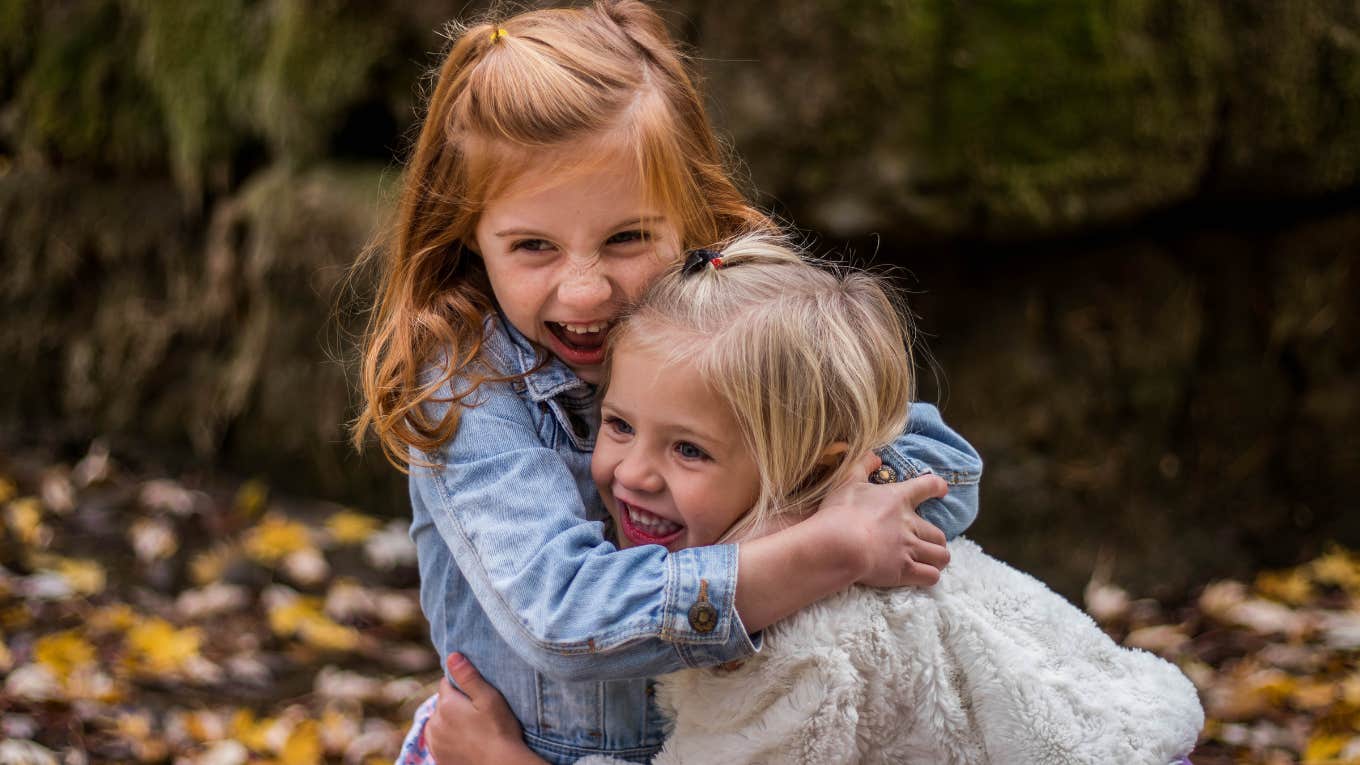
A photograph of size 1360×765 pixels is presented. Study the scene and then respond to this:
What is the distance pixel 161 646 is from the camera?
3709 millimetres

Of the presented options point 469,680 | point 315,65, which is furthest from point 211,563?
point 469,680

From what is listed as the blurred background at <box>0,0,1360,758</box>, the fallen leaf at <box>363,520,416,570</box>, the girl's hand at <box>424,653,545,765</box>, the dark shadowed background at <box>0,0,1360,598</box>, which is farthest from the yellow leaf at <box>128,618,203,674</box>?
the girl's hand at <box>424,653,545,765</box>

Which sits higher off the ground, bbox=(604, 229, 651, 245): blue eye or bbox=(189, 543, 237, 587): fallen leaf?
bbox=(604, 229, 651, 245): blue eye

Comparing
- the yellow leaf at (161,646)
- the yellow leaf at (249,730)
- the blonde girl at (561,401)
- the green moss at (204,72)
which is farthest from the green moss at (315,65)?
the blonde girl at (561,401)

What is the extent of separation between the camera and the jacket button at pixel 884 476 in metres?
1.88

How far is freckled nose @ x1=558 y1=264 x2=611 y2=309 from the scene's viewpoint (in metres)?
1.84

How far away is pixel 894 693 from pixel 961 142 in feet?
7.73

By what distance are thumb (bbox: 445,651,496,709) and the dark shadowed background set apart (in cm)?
173

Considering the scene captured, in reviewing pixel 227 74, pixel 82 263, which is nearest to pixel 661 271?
pixel 227 74

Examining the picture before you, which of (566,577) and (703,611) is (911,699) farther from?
(566,577)

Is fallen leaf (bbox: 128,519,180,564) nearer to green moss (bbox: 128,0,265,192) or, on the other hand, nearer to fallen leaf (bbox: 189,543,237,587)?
fallen leaf (bbox: 189,543,237,587)

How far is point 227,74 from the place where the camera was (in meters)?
4.70

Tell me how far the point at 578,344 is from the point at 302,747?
1858 mm

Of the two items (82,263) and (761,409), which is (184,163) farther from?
(761,409)
